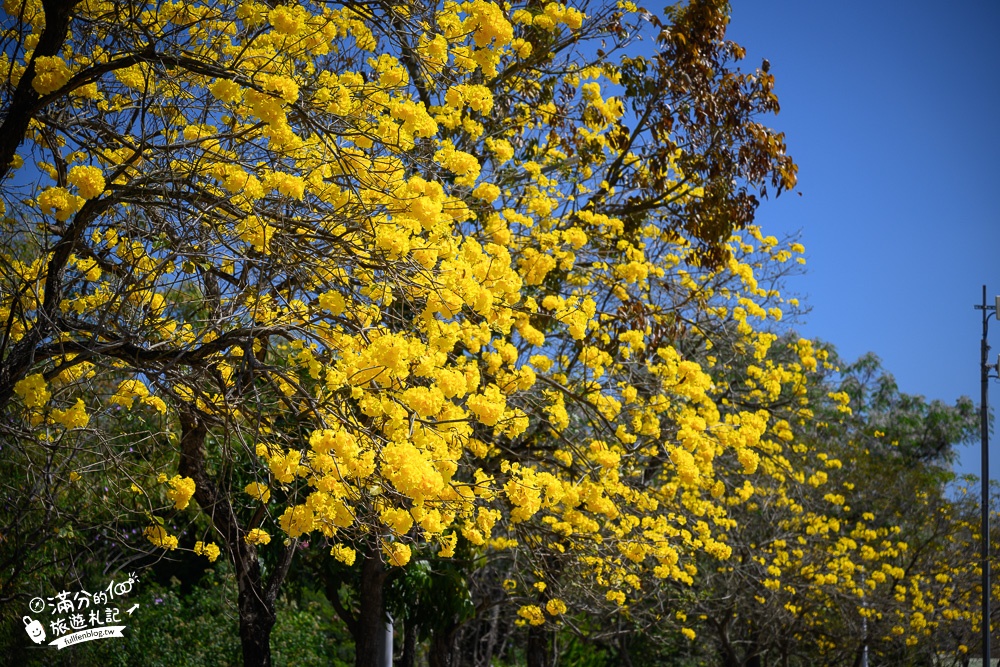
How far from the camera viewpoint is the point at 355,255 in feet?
13.5

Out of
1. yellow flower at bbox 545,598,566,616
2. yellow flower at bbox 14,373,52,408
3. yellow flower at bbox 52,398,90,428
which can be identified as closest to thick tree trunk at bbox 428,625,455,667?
yellow flower at bbox 545,598,566,616

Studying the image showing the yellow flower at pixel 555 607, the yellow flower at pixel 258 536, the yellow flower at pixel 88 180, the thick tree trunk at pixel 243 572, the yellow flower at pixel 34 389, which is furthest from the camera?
the yellow flower at pixel 555 607

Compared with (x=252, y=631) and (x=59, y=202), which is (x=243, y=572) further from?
(x=59, y=202)

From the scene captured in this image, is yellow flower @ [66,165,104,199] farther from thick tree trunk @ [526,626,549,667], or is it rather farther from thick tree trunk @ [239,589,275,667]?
thick tree trunk @ [526,626,549,667]

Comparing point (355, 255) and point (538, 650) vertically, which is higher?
point (355, 255)

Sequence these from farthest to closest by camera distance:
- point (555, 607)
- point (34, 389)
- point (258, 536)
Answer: point (555, 607) < point (258, 536) < point (34, 389)

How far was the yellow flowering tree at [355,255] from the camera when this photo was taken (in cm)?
403

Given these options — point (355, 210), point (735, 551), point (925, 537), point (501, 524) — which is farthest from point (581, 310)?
point (925, 537)

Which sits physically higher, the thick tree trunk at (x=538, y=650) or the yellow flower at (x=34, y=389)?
the yellow flower at (x=34, y=389)

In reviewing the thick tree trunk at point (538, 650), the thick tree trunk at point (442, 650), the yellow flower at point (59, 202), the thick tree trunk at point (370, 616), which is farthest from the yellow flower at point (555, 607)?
the yellow flower at point (59, 202)

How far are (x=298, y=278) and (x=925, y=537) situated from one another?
1627 cm

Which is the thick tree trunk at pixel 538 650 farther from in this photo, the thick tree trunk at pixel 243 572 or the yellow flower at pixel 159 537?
the yellow flower at pixel 159 537

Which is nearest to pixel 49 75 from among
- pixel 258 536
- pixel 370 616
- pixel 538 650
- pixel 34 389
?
pixel 34 389

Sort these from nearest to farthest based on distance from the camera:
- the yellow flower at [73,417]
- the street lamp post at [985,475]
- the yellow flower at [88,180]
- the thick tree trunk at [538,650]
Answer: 1. the yellow flower at [88,180]
2. the yellow flower at [73,417]
3. the thick tree trunk at [538,650]
4. the street lamp post at [985,475]
